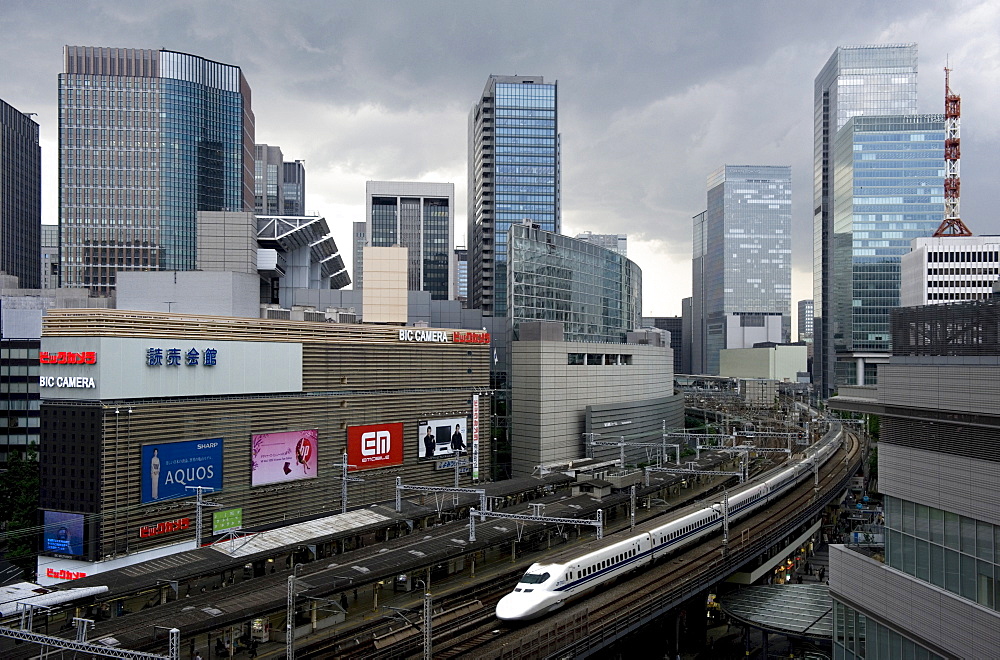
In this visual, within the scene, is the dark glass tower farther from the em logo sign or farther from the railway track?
the railway track

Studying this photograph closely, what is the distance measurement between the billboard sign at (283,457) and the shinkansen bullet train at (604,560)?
23472 mm

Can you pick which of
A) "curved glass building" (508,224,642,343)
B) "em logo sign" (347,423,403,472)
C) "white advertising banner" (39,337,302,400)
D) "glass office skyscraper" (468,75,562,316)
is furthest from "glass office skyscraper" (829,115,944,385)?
"white advertising banner" (39,337,302,400)

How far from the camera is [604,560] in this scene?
3819 cm

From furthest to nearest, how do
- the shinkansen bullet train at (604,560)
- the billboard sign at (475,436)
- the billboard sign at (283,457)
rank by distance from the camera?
the billboard sign at (475,436) < the billboard sign at (283,457) < the shinkansen bullet train at (604,560)

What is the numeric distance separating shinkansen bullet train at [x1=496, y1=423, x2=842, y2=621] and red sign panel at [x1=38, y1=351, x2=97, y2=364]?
28384 millimetres

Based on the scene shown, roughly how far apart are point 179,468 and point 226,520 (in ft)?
16.6

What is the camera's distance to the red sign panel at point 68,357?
Result: 140ft

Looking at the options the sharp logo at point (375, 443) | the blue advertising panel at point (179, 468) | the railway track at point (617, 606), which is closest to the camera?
the railway track at point (617, 606)

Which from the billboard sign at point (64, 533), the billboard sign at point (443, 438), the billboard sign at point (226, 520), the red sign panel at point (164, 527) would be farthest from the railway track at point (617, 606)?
the billboard sign at point (443, 438)

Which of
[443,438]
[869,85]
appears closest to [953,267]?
[869,85]

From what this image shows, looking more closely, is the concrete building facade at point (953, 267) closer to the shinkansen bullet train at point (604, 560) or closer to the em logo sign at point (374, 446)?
the shinkansen bullet train at point (604, 560)

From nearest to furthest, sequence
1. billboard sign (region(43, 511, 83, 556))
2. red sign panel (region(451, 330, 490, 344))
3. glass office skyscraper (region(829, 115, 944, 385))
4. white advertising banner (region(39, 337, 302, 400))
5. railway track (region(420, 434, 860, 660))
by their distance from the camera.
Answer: railway track (region(420, 434, 860, 660)), billboard sign (region(43, 511, 83, 556)), white advertising banner (region(39, 337, 302, 400)), red sign panel (region(451, 330, 490, 344)), glass office skyscraper (region(829, 115, 944, 385))

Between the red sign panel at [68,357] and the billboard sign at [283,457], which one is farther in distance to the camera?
the billboard sign at [283,457]

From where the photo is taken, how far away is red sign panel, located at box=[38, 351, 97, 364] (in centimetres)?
4278
